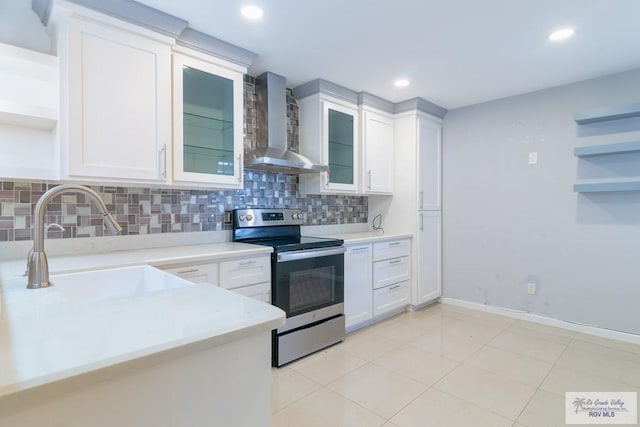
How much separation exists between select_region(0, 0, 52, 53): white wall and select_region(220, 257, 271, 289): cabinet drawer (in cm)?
167

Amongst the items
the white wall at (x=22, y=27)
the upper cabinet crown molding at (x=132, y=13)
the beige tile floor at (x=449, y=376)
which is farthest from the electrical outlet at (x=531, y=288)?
the white wall at (x=22, y=27)

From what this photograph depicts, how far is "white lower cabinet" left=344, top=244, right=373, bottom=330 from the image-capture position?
→ 9.70 ft

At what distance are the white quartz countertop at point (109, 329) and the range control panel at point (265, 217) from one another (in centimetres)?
167

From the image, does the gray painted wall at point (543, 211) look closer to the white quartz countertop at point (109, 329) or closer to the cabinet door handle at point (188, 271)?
the cabinet door handle at point (188, 271)

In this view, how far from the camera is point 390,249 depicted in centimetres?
338

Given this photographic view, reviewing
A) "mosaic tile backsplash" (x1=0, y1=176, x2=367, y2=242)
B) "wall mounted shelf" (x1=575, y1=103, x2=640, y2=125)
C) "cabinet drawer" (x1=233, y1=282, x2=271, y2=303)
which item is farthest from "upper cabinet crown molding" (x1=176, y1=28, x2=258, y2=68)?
"wall mounted shelf" (x1=575, y1=103, x2=640, y2=125)

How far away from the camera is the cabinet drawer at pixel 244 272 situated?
2121 mm

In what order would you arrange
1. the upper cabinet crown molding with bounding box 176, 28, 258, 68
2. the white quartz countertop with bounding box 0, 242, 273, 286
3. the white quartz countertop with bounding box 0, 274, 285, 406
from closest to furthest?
the white quartz countertop with bounding box 0, 274, 285, 406
the white quartz countertop with bounding box 0, 242, 273, 286
the upper cabinet crown molding with bounding box 176, 28, 258, 68

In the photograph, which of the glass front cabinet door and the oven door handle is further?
the oven door handle

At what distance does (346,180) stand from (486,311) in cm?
213

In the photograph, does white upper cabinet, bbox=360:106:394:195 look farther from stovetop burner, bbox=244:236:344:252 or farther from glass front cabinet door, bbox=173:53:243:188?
glass front cabinet door, bbox=173:53:243:188

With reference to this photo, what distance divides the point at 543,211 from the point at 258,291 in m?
2.88

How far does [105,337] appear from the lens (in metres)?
0.66

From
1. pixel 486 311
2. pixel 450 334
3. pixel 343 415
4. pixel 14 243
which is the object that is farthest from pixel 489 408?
pixel 14 243
